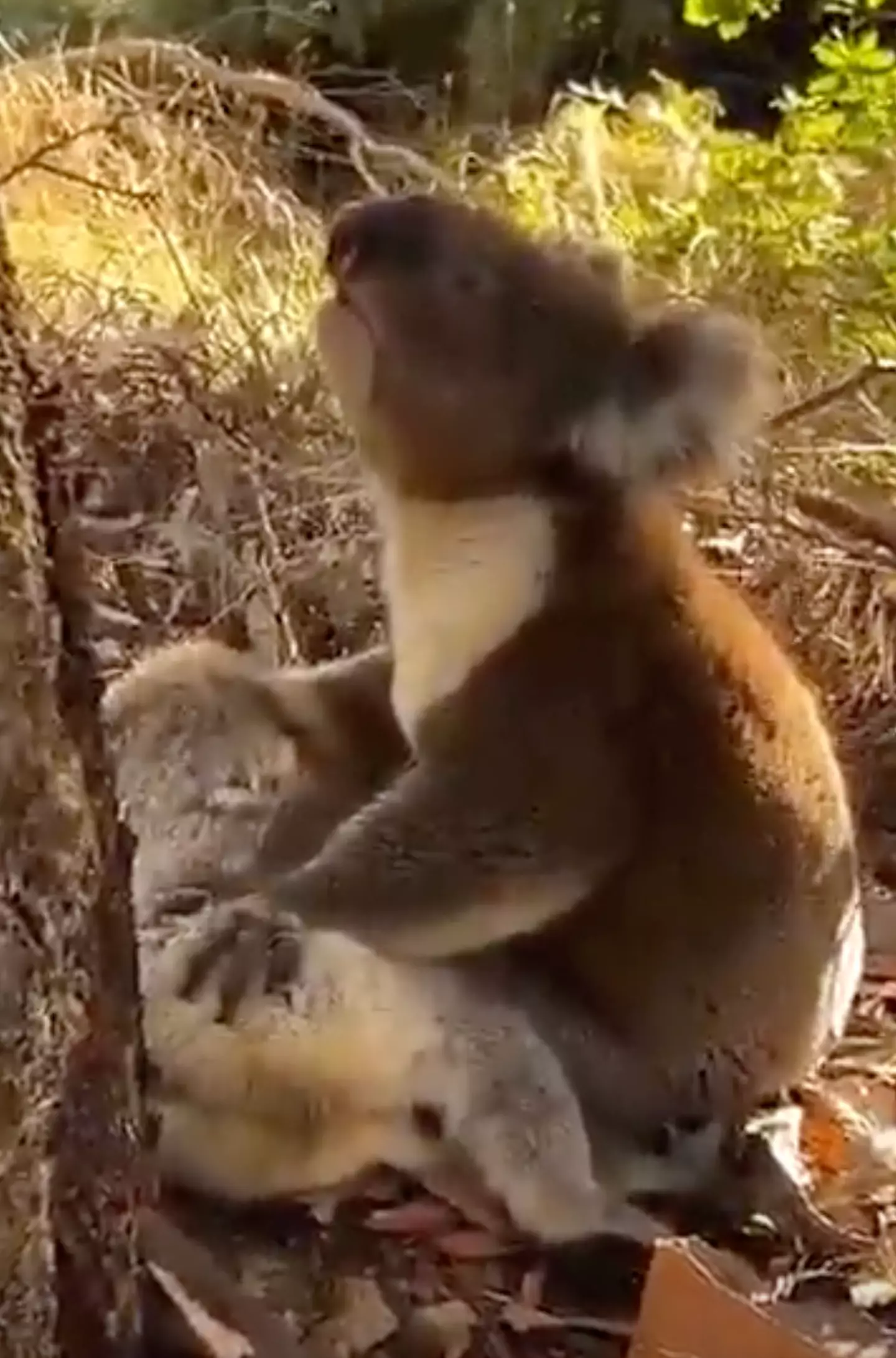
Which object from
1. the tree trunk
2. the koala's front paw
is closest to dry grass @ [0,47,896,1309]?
the koala's front paw

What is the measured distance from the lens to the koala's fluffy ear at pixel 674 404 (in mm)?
1944

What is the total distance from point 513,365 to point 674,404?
4.8 inches

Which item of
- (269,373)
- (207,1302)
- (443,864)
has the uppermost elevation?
(269,373)

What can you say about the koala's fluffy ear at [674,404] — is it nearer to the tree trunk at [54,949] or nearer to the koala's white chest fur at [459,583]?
the koala's white chest fur at [459,583]

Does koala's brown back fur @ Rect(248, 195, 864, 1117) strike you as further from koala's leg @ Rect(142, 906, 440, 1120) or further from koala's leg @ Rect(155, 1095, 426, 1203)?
koala's leg @ Rect(155, 1095, 426, 1203)

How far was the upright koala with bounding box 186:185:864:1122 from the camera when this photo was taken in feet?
6.26

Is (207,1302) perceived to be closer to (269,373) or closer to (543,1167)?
(543,1167)

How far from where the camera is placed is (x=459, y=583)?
199 centimetres

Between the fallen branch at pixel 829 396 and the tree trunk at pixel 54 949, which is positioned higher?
the fallen branch at pixel 829 396

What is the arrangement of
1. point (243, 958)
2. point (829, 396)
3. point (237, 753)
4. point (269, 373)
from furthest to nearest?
point (269, 373), point (829, 396), point (237, 753), point (243, 958)

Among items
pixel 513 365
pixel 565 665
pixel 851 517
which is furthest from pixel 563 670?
pixel 851 517

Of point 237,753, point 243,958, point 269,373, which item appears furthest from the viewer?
point 269,373

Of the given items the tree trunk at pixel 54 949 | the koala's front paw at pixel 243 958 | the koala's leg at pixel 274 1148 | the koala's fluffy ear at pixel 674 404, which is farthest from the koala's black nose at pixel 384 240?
the koala's leg at pixel 274 1148

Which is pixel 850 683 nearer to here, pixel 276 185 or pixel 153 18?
pixel 276 185
